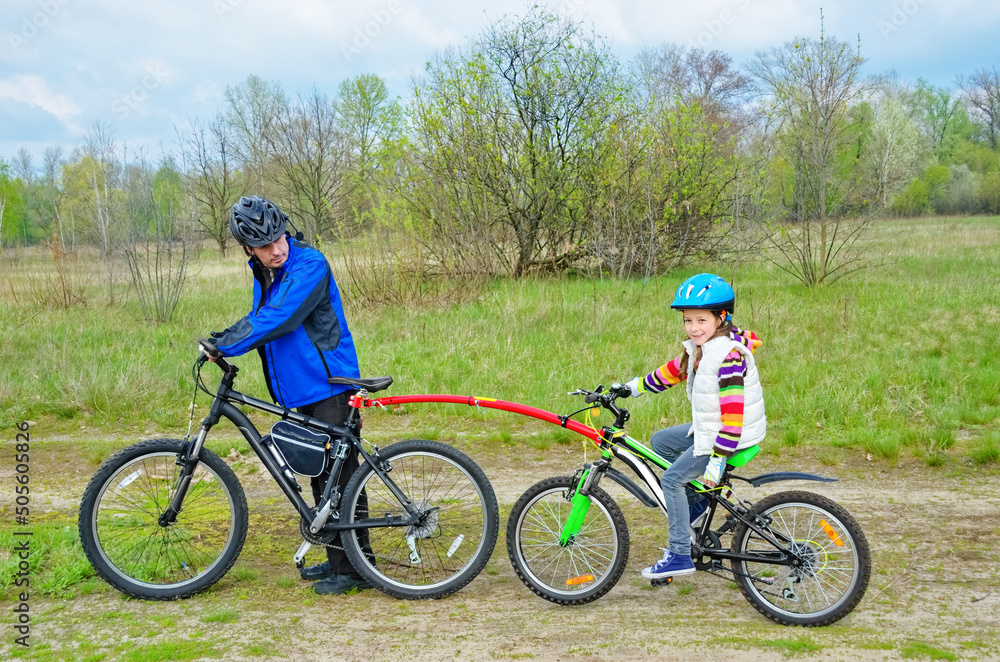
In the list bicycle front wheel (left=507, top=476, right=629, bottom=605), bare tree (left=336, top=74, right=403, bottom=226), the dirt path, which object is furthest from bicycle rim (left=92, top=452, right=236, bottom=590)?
bare tree (left=336, top=74, right=403, bottom=226)

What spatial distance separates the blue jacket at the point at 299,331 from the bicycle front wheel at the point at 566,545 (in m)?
1.19

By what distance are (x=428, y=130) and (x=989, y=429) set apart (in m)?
11.8

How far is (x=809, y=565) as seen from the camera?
3.52 metres

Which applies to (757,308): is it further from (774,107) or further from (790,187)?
(790,187)

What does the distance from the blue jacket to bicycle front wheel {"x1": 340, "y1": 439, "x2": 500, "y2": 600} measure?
20.5 inches

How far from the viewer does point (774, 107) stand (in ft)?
44.3

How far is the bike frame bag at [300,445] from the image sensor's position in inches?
151

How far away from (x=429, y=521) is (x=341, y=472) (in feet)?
1.80

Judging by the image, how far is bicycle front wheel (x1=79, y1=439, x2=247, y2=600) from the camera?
149 inches

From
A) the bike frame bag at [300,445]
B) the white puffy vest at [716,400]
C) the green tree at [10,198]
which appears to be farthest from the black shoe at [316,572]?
the green tree at [10,198]

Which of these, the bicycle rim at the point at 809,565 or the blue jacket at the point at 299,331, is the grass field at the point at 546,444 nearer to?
the bicycle rim at the point at 809,565

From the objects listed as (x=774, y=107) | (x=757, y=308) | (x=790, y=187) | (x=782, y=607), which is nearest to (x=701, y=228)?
(x=790, y=187)

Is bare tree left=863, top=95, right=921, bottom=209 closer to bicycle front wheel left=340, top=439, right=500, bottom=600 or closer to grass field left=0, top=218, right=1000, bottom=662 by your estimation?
grass field left=0, top=218, right=1000, bottom=662

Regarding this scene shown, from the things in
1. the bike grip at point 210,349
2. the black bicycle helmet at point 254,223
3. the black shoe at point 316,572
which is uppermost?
the black bicycle helmet at point 254,223
